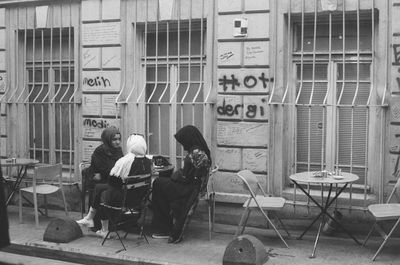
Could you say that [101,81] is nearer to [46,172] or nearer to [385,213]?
[46,172]

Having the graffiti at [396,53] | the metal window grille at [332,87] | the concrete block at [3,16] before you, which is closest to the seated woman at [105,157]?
the metal window grille at [332,87]

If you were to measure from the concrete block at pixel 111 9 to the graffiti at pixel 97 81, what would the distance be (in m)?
0.96

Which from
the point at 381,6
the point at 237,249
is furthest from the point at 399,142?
the point at 237,249

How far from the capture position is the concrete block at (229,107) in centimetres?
770

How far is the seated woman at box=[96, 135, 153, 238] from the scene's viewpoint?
6.71 m

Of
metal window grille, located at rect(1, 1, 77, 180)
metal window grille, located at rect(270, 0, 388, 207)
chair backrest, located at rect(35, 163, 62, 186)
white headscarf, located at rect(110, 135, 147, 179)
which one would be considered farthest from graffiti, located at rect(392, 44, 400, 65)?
metal window grille, located at rect(1, 1, 77, 180)

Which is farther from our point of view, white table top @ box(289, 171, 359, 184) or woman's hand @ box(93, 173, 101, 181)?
woman's hand @ box(93, 173, 101, 181)

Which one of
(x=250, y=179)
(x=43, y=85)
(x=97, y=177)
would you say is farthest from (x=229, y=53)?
(x=43, y=85)

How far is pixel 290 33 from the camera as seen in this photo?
756 centimetres

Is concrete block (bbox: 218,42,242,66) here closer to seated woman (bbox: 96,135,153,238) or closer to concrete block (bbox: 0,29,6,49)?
seated woman (bbox: 96,135,153,238)

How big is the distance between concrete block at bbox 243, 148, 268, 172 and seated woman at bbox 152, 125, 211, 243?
0.91 m

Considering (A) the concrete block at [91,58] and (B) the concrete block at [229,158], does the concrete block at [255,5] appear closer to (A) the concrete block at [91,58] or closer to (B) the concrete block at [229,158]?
(B) the concrete block at [229,158]

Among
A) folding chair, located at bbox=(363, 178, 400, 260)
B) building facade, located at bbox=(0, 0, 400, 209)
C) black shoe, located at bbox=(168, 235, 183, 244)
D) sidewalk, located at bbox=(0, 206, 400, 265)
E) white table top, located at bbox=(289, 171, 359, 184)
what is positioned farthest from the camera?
building facade, located at bbox=(0, 0, 400, 209)

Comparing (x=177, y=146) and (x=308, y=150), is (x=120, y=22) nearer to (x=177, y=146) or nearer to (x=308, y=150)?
(x=177, y=146)
